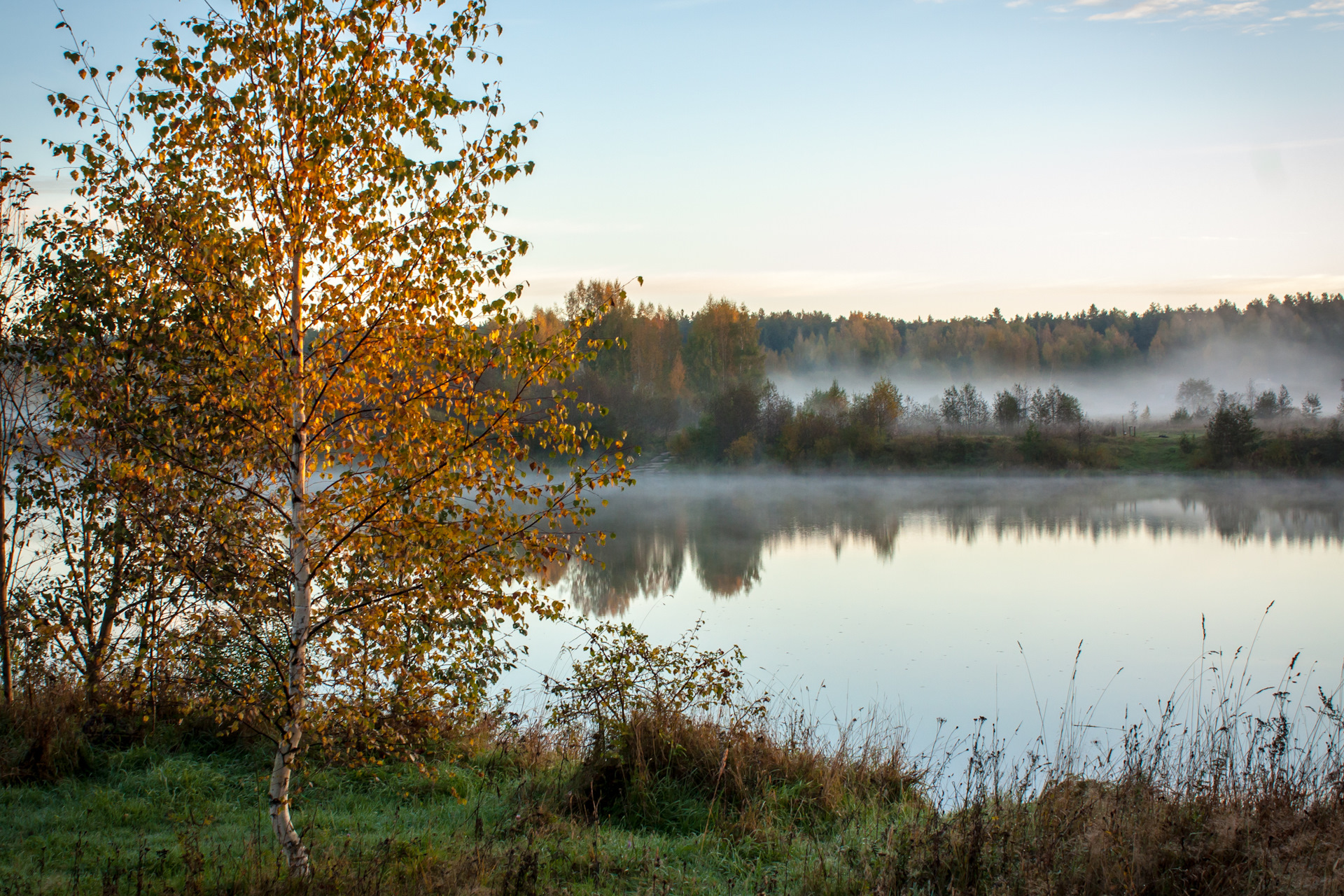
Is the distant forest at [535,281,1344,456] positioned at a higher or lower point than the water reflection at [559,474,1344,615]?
higher

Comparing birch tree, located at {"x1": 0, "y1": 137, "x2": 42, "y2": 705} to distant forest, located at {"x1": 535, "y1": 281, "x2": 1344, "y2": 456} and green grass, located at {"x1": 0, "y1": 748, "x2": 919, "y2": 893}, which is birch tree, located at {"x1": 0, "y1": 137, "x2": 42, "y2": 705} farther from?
distant forest, located at {"x1": 535, "y1": 281, "x2": 1344, "y2": 456}

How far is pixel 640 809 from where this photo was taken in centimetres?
497

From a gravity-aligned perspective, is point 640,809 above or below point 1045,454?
below

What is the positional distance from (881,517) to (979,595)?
1191 cm

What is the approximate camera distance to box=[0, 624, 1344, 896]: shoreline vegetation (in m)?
→ 3.56

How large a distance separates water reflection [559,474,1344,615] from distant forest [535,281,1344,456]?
14.1ft

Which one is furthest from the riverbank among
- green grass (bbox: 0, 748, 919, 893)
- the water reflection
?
green grass (bbox: 0, 748, 919, 893)

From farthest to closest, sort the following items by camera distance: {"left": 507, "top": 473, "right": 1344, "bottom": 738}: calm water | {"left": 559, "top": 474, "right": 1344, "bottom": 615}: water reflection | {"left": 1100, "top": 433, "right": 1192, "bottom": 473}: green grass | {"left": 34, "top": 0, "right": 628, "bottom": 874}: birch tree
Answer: {"left": 1100, "top": 433, "right": 1192, "bottom": 473}: green grass
{"left": 559, "top": 474, "right": 1344, "bottom": 615}: water reflection
{"left": 507, "top": 473, "right": 1344, "bottom": 738}: calm water
{"left": 34, "top": 0, "right": 628, "bottom": 874}: birch tree

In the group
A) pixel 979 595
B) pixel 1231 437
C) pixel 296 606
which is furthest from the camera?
pixel 1231 437

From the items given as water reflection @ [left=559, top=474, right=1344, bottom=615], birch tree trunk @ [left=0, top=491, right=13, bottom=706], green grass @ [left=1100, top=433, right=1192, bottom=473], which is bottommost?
water reflection @ [left=559, top=474, right=1344, bottom=615]

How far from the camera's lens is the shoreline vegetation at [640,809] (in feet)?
Result: 11.7

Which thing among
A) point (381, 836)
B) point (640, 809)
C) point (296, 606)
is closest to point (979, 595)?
point (640, 809)

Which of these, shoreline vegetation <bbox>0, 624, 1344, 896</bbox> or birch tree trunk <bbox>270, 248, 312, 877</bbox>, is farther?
shoreline vegetation <bbox>0, 624, 1344, 896</bbox>

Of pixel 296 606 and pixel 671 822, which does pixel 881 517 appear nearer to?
pixel 671 822
